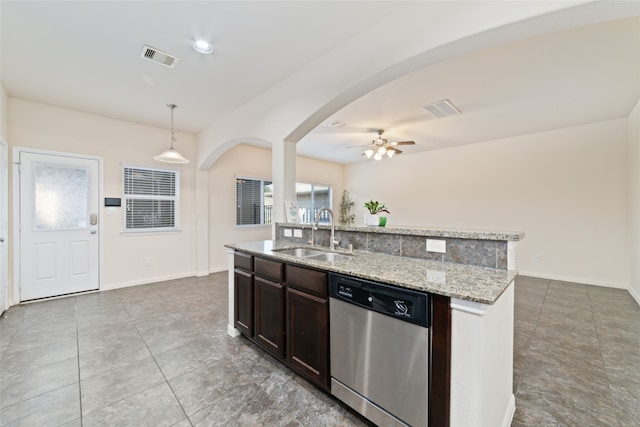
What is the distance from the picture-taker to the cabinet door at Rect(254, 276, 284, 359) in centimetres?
214

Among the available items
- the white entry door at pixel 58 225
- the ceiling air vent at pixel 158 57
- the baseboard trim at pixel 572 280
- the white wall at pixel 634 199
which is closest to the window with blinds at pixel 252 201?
the white entry door at pixel 58 225

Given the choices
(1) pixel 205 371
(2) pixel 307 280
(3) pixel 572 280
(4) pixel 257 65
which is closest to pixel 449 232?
(2) pixel 307 280

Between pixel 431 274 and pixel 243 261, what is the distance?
175 cm

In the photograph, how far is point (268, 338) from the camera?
89.9 inches

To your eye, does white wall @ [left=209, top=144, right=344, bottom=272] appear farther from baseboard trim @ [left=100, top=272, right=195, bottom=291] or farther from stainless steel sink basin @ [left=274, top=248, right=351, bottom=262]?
stainless steel sink basin @ [left=274, top=248, right=351, bottom=262]

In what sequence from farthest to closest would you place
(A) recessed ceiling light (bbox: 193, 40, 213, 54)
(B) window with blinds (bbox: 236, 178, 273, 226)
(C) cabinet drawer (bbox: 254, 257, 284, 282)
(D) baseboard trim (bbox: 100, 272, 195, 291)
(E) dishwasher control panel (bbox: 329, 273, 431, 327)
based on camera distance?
(B) window with blinds (bbox: 236, 178, 273, 226), (D) baseboard trim (bbox: 100, 272, 195, 291), (A) recessed ceiling light (bbox: 193, 40, 213, 54), (C) cabinet drawer (bbox: 254, 257, 284, 282), (E) dishwasher control panel (bbox: 329, 273, 431, 327)

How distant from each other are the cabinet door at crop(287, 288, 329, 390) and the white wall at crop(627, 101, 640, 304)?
15.5ft

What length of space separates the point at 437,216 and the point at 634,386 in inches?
186

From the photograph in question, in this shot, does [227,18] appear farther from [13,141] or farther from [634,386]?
[634,386]

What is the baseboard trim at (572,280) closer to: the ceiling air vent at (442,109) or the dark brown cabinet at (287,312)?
the ceiling air vent at (442,109)

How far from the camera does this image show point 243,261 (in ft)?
8.51

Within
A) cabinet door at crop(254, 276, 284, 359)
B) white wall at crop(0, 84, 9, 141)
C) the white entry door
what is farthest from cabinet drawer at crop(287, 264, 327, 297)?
white wall at crop(0, 84, 9, 141)

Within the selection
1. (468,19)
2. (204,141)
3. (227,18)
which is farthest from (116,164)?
(468,19)

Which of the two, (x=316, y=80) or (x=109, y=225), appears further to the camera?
(x=109, y=225)
